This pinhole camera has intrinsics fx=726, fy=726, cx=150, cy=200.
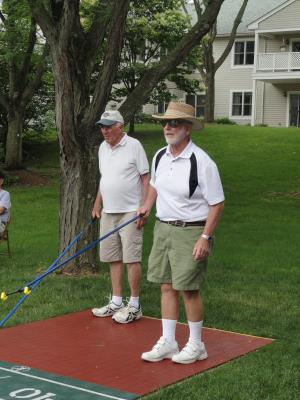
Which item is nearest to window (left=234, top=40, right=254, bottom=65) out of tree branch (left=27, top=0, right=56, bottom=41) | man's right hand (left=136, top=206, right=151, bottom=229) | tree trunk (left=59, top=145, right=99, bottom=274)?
tree branch (left=27, top=0, right=56, bottom=41)

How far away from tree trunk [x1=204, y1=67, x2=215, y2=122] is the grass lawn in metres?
13.5

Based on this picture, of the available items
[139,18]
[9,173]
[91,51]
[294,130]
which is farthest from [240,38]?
[91,51]

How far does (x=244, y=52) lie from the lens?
36969 millimetres

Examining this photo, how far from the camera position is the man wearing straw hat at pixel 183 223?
533 centimetres

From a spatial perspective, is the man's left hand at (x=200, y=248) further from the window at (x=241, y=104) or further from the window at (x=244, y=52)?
the window at (x=244, y=52)

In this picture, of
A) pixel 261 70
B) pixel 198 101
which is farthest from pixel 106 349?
pixel 198 101

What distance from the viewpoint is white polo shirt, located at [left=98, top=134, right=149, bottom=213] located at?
674 cm

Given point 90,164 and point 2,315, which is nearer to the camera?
point 2,315

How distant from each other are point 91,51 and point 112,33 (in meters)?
0.37

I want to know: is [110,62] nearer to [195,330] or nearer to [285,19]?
[195,330]

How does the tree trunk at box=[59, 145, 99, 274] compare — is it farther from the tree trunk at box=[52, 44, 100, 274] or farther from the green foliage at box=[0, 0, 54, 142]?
the green foliage at box=[0, 0, 54, 142]

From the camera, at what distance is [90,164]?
8.85 meters

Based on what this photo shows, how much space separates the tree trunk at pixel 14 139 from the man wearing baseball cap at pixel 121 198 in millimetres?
13461

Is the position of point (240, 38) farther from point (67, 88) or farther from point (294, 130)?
point (67, 88)
